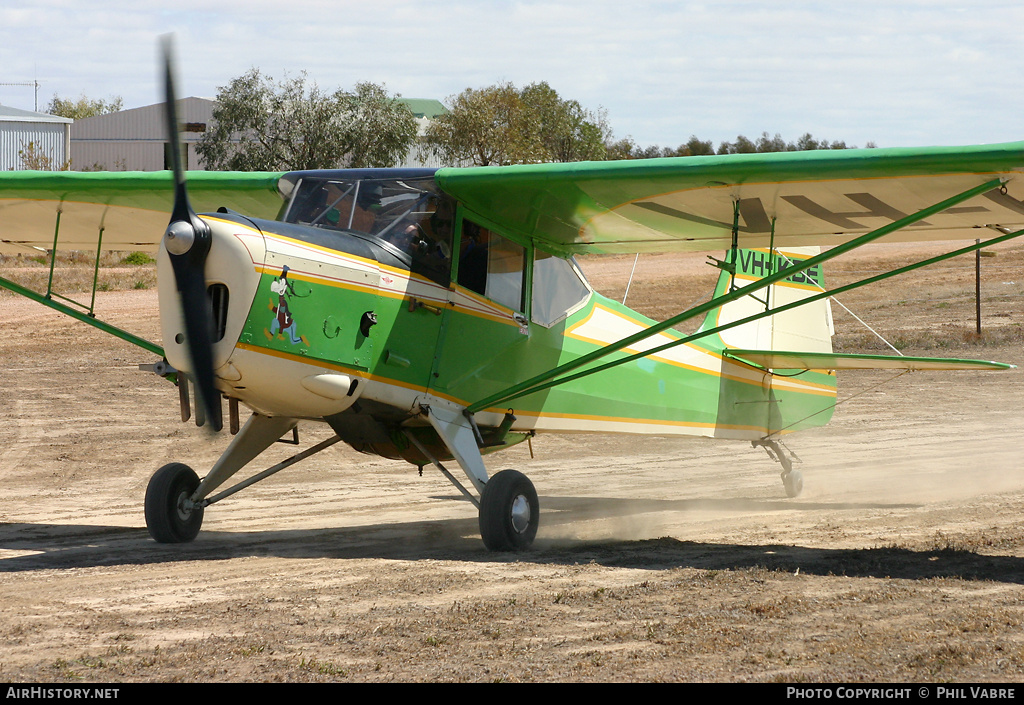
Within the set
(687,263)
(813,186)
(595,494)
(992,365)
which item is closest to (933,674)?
(813,186)

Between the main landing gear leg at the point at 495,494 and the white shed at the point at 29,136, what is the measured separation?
5491 cm

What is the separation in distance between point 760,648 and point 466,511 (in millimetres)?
6259

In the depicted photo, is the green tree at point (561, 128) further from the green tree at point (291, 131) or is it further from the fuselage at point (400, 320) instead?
the fuselage at point (400, 320)

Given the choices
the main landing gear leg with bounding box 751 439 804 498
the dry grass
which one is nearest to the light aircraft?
the main landing gear leg with bounding box 751 439 804 498

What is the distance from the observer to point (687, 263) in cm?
3978

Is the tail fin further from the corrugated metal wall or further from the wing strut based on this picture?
the corrugated metal wall

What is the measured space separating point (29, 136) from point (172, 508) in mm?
57812

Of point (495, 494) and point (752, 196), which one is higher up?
point (752, 196)

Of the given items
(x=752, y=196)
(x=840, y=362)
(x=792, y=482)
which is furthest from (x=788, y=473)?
(x=752, y=196)

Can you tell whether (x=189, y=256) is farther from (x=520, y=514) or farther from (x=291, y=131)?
(x=291, y=131)

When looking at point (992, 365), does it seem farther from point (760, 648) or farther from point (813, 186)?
point (760, 648)

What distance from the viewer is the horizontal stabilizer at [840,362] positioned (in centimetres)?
1053

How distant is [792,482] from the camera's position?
1239cm
